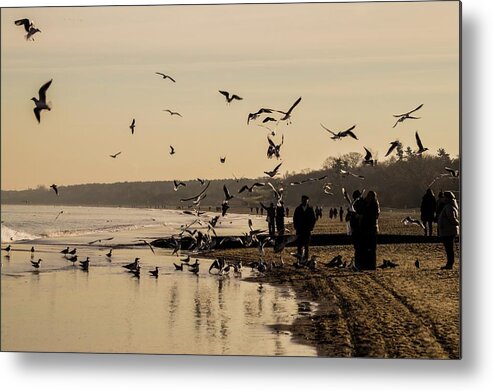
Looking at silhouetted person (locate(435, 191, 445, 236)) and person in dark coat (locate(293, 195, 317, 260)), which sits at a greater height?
silhouetted person (locate(435, 191, 445, 236))

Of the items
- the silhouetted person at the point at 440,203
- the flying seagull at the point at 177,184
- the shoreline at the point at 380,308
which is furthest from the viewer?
the flying seagull at the point at 177,184

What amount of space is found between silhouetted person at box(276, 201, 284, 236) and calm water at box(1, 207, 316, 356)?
0.25 meters

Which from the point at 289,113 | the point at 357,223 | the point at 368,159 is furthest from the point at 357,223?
the point at 289,113

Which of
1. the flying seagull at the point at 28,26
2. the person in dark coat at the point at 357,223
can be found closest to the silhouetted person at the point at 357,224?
the person in dark coat at the point at 357,223

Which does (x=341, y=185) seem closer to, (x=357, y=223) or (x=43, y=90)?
(x=357, y=223)

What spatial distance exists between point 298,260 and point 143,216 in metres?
1.12

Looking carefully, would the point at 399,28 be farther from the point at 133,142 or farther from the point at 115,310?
the point at 115,310

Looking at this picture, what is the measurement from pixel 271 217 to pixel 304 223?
0.72 ft

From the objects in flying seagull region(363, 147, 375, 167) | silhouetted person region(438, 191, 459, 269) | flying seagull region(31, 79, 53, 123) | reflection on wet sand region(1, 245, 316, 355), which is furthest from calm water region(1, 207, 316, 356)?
silhouetted person region(438, 191, 459, 269)

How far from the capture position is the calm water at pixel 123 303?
6328 mm

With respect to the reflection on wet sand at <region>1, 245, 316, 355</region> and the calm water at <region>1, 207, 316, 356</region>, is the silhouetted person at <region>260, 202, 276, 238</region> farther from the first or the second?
the reflection on wet sand at <region>1, 245, 316, 355</region>

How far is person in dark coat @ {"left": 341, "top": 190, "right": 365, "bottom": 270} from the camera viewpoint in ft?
20.7

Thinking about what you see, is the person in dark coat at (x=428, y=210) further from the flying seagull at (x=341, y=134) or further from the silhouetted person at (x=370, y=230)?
the flying seagull at (x=341, y=134)

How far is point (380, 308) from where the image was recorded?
6246 mm
